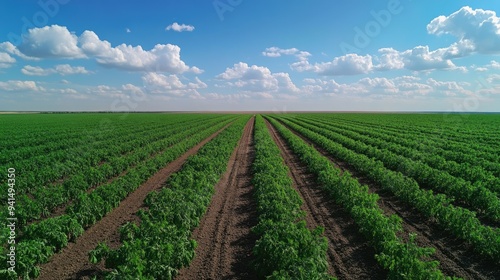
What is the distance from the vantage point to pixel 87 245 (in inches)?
353

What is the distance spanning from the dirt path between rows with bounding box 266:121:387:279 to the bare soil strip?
182cm

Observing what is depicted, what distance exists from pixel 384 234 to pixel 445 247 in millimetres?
2309

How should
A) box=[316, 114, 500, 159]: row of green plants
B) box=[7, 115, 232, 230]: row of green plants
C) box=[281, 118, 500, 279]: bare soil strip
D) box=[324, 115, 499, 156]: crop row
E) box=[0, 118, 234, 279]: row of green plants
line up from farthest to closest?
1. box=[324, 115, 499, 156]: crop row
2. box=[316, 114, 500, 159]: row of green plants
3. box=[7, 115, 232, 230]: row of green plants
4. box=[281, 118, 500, 279]: bare soil strip
5. box=[0, 118, 234, 279]: row of green plants

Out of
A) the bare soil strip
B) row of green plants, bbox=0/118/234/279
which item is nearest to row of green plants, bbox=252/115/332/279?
the bare soil strip

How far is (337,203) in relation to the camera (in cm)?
1238

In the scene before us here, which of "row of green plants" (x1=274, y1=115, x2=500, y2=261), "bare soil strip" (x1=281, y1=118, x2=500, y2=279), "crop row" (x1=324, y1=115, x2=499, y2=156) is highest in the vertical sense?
"crop row" (x1=324, y1=115, x2=499, y2=156)

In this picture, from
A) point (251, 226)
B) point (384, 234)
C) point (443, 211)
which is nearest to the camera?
point (384, 234)

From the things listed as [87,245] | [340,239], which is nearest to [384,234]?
[340,239]

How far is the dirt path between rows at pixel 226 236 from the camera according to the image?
25.4ft

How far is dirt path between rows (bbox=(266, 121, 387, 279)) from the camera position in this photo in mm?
7672

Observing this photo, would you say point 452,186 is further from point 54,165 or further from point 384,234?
point 54,165

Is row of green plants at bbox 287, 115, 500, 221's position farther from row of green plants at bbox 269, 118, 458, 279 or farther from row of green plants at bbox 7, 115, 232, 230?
row of green plants at bbox 7, 115, 232, 230

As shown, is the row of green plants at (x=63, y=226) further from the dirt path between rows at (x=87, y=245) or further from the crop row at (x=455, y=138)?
the crop row at (x=455, y=138)

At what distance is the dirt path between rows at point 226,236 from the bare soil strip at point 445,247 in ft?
17.9
